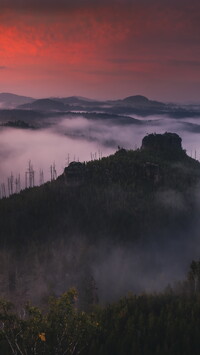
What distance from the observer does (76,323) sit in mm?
51938

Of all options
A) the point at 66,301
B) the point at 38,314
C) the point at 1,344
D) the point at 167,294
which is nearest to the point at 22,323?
the point at 38,314

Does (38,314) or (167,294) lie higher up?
(38,314)

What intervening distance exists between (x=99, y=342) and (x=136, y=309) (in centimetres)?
2879

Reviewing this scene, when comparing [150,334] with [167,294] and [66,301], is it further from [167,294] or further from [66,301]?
[66,301]

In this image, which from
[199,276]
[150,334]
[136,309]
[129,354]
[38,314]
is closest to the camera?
[38,314]

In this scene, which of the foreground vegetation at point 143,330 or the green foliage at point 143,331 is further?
the green foliage at point 143,331

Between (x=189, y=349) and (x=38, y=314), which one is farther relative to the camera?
(x=189, y=349)

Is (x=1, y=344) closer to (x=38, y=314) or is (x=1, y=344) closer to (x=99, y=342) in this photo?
(x=99, y=342)

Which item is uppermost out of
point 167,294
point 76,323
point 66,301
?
point 66,301

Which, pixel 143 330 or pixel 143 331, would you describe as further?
pixel 143 330

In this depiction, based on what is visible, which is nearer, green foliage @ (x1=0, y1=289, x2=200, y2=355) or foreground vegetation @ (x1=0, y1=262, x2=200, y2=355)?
foreground vegetation @ (x1=0, y1=262, x2=200, y2=355)

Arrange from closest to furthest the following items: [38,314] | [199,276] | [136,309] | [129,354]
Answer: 1. [38,314]
2. [129,354]
3. [136,309]
4. [199,276]

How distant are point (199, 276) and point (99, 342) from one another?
73.3m

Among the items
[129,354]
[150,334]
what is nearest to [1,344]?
[129,354]
